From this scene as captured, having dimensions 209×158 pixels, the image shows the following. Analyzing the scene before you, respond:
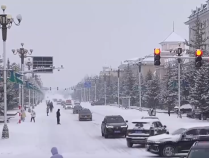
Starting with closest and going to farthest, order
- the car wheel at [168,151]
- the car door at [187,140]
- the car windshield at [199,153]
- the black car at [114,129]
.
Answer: the car windshield at [199,153], the car door at [187,140], the car wheel at [168,151], the black car at [114,129]

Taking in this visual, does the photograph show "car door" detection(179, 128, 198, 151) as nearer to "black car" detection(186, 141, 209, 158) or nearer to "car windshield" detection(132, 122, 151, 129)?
"car windshield" detection(132, 122, 151, 129)

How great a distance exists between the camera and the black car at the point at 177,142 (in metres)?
22.6

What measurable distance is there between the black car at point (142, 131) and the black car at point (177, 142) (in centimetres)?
436

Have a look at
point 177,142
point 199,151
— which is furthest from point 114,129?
point 199,151

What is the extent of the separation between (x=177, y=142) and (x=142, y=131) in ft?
17.2

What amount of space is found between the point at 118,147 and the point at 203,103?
1207 inches

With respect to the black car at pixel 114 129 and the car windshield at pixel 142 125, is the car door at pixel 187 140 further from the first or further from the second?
the black car at pixel 114 129

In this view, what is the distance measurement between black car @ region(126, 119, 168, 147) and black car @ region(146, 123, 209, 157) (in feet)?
14.3

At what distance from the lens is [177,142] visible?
22.7 metres

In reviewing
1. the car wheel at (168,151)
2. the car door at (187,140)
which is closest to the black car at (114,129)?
the car wheel at (168,151)

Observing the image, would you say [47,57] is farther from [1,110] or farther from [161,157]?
[161,157]

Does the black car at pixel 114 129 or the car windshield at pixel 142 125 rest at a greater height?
the car windshield at pixel 142 125

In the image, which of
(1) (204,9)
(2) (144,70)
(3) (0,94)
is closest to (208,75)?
(3) (0,94)

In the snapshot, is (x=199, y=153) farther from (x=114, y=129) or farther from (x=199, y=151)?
(x=114, y=129)
